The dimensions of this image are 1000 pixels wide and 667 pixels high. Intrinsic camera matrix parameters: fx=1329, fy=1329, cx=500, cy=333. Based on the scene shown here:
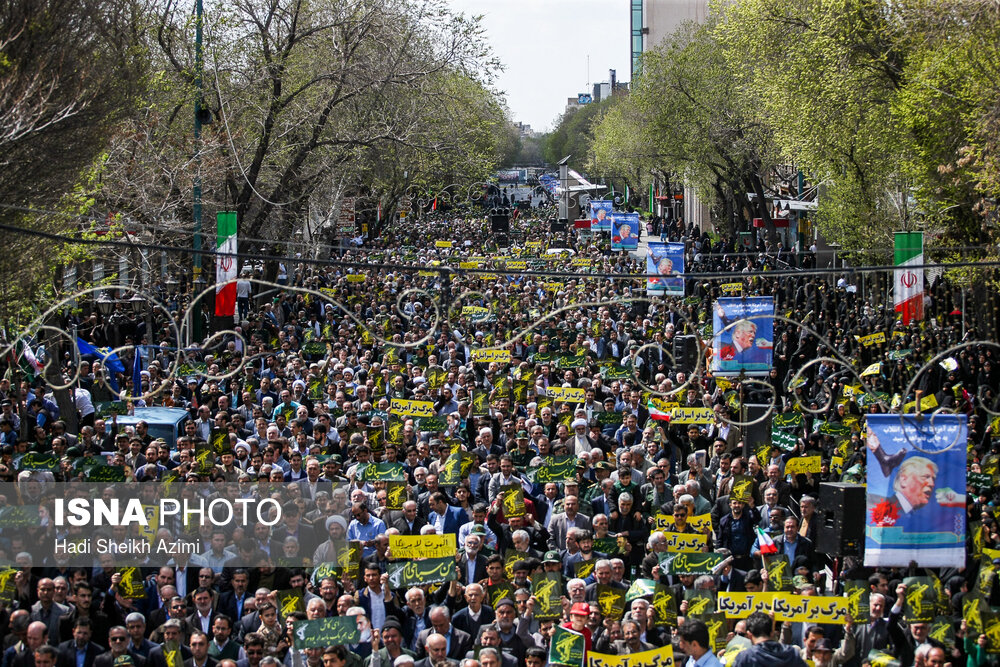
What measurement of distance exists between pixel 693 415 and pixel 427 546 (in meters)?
4.78

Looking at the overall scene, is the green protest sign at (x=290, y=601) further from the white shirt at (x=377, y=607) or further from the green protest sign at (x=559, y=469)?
the green protest sign at (x=559, y=469)

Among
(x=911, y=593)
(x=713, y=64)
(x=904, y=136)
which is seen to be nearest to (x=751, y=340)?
(x=911, y=593)

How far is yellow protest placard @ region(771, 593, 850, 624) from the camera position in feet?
31.6

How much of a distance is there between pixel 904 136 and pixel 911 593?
16.0 metres

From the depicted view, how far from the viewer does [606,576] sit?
9984 millimetres

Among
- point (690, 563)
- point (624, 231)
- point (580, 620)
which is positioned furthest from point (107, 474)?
point (624, 231)

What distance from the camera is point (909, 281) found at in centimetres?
2005

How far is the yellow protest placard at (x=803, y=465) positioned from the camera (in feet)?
42.8

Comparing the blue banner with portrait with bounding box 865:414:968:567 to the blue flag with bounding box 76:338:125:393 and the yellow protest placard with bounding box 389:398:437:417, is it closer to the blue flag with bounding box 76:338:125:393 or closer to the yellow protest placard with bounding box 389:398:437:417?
the yellow protest placard with bounding box 389:398:437:417

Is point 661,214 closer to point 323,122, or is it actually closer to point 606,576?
point 323,122

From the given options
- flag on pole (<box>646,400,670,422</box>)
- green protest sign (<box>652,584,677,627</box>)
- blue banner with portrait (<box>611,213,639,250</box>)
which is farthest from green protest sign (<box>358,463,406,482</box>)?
blue banner with portrait (<box>611,213,639,250</box>)

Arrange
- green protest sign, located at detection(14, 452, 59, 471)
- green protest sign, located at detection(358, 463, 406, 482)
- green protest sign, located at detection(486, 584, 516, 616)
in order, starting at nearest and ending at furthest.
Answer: green protest sign, located at detection(486, 584, 516, 616), green protest sign, located at detection(358, 463, 406, 482), green protest sign, located at detection(14, 452, 59, 471)

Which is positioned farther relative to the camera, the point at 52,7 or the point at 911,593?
the point at 52,7

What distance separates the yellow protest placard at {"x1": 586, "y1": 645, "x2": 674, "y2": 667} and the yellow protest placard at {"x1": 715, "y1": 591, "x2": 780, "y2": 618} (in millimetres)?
1078
